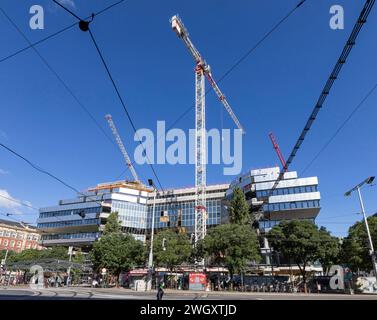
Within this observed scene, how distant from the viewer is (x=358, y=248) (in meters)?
47.8

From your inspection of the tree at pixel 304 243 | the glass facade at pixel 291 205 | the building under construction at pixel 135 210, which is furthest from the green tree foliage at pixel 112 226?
the glass facade at pixel 291 205

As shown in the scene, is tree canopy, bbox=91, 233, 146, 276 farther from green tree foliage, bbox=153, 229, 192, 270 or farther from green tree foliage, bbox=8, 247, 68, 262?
green tree foliage, bbox=8, 247, 68, 262

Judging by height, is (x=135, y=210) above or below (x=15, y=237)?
above

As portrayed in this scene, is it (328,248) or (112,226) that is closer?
(328,248)

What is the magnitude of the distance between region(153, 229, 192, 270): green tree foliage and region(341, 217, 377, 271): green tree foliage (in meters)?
25.7

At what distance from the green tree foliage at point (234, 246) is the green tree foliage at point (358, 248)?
14.1 meters

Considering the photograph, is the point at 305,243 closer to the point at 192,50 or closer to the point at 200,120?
the point at 200,120

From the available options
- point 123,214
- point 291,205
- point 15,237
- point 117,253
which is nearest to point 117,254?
point 117,253

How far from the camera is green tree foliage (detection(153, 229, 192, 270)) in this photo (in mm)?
53875

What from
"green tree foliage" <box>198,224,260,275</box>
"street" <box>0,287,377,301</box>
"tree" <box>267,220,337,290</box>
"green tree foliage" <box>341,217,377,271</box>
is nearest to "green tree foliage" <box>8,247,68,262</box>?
"green tree foliage" <box>198,224,260,275</box>

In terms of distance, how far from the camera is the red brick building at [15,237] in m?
123

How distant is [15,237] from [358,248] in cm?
12385

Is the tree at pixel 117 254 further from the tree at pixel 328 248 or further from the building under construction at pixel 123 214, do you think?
the building under construction at pixel 123 214

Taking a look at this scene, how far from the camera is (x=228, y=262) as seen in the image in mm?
47656
